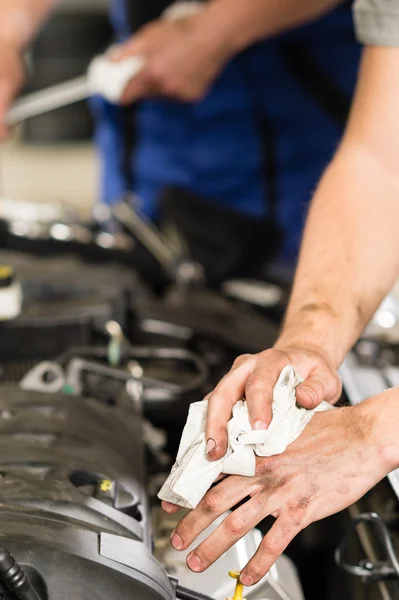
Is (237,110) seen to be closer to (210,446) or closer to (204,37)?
(204,37)

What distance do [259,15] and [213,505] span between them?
1478mm

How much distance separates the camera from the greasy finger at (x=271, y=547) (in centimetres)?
69

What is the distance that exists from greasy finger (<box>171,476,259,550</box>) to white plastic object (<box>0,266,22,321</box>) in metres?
0.57

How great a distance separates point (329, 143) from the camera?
2.26 metres

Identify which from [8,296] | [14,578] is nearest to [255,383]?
[14,578]

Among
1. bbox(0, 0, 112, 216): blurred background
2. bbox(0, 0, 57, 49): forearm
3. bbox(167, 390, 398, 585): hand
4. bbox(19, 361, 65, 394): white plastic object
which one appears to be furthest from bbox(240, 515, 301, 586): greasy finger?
bbox(0, 0, 112, 216): blurred background

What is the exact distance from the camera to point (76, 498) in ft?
2.45

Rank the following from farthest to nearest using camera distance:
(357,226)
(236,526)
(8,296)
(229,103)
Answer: (229,103)
(8,296)
(357,226)
(236,526)

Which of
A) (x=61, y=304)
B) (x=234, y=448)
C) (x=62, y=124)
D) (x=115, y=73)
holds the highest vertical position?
(x=234, y=448)

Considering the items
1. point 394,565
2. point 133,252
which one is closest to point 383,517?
point 394,565

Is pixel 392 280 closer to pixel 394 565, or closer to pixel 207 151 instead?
pixel 394 565

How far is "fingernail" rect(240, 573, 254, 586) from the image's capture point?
2.28 feet

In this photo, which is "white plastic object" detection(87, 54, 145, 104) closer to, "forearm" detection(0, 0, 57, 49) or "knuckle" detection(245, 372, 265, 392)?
"forearm" detection(0, 0, 57, 49)

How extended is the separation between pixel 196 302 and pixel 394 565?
764mm
